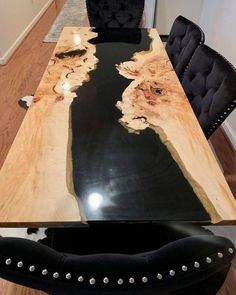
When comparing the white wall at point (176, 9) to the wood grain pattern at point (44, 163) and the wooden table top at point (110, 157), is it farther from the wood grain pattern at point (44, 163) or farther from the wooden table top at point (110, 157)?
the wood grain pattern at point (44, 163)

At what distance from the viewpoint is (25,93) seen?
2750mm

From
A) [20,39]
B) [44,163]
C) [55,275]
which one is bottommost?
[20,39]

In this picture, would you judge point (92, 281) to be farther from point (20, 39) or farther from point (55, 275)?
point (20, 39)

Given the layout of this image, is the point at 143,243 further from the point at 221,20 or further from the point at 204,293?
the point at 221,20

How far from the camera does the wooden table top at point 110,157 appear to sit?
0.73 meters

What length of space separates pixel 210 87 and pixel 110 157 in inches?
25.7

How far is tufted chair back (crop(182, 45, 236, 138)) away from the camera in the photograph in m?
1.07

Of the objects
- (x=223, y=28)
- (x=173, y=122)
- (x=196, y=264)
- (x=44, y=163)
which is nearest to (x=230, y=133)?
(x=223, y=28)

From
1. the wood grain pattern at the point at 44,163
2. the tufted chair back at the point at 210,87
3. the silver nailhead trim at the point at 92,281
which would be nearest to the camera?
the silver nailhead trim at the point at 92,281

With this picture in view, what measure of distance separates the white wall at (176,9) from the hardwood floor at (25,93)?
1603 millimetres

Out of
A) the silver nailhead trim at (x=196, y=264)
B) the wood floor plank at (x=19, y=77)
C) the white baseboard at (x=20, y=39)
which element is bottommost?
the wood floor plank at (x=19, y=77)

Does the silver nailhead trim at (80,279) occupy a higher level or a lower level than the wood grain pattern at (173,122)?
higher

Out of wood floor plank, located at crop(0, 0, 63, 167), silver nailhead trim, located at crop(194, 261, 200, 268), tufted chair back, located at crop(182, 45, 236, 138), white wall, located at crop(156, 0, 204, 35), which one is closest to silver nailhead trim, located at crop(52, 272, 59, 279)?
silver nailhead trim, located at crop(194, 261, 200, 268)

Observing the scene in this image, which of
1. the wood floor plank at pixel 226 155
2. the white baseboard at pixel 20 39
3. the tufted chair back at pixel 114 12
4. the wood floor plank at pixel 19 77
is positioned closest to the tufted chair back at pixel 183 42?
the wood floor plank at pixel 226 155
